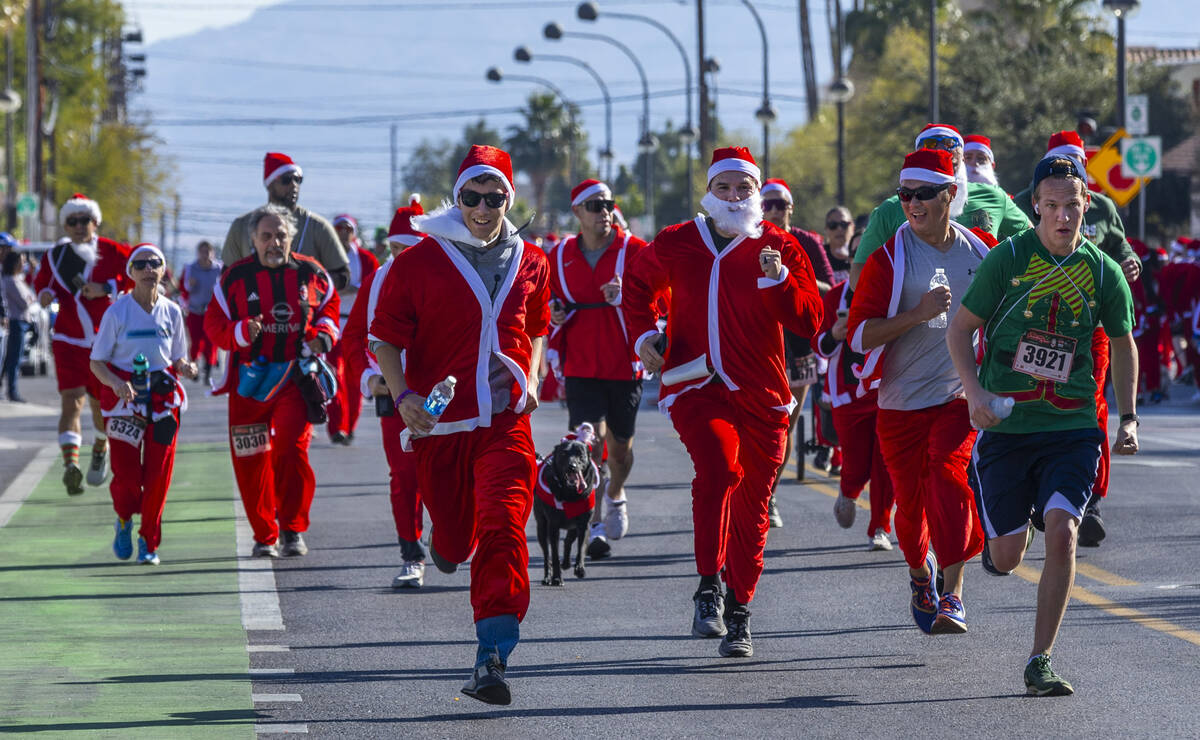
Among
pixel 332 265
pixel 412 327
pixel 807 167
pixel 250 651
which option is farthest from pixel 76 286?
pixel 807 167

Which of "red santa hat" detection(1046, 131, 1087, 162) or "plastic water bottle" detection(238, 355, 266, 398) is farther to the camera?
"plastic water bottle" detection(238, 355, 266, 398)

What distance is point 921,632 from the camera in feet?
28.6

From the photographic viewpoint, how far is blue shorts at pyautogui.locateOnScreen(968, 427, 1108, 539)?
24.1 ft

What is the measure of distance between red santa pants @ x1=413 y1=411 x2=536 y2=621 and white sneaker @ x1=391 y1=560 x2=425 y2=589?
9.00ft

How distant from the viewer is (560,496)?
10.3 metres

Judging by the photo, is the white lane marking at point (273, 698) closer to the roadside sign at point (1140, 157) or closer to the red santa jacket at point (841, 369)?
the red santa jacket at point (841, 369)

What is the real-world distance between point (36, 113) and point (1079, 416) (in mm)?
47634

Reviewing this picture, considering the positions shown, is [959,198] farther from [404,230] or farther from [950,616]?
[404,230]

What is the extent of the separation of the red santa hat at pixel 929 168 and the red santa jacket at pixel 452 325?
170cm

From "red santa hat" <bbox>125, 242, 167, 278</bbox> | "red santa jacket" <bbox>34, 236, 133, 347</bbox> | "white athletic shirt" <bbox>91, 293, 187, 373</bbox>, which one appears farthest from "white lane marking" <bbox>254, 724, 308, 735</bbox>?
"red santa jacket" <bbox>34, 236, 133, 347</bbox>

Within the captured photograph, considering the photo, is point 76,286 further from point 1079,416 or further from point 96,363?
point 1079,416

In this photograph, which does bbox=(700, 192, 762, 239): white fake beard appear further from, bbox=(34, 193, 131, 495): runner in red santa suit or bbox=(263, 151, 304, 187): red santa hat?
bbox=(34, 193, 131, 495): runner in red santa suit

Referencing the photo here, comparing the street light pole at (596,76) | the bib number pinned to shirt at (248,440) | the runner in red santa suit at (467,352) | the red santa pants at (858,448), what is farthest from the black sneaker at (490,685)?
the street light pole at (596,76)

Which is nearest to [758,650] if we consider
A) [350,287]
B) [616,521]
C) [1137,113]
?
[616,521]
